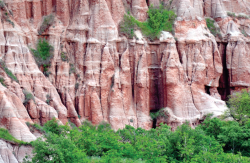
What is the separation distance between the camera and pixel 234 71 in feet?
190

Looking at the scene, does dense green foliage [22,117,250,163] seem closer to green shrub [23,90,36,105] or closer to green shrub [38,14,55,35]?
green shrub [23,90,36,105]

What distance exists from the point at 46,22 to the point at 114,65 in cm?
680

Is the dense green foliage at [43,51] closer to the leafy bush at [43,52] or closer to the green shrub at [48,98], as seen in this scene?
the leafy bush at [43,52]

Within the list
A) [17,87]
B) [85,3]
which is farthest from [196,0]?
[17,87]

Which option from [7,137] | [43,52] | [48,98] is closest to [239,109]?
[48,98]

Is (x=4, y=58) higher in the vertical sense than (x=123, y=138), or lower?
higher

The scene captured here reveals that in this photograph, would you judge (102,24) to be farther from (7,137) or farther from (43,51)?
(7,137)

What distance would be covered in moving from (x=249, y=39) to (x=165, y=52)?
11620 millimetres

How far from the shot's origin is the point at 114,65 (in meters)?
50.9

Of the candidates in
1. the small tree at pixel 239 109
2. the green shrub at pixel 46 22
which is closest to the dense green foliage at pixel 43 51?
the green shrub at pixel 46 22

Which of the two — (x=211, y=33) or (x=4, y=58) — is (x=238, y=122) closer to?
(x=211, y=33)

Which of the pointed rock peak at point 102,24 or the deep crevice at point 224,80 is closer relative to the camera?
the pointed rock peak at point 102,24

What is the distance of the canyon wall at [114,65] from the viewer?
4578cm

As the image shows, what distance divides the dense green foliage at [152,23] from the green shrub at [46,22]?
636 centimetres
